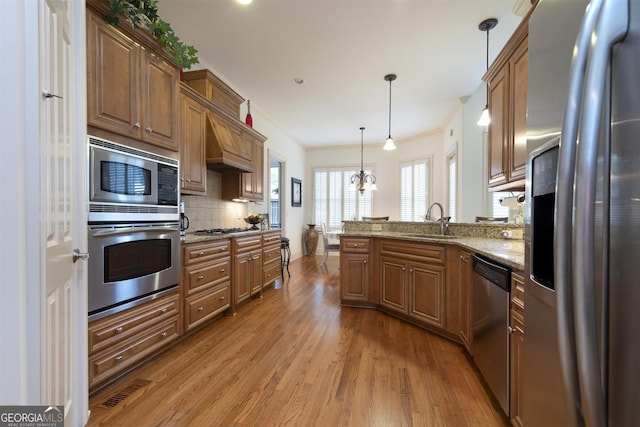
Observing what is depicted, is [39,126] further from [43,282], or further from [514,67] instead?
[514,67]

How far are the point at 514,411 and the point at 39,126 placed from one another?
229cm

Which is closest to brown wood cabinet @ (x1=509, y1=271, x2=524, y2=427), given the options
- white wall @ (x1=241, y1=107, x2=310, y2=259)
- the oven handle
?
the oven handle

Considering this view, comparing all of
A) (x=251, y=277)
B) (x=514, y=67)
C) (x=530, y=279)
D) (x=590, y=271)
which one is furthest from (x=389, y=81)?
(x=590, y=271)

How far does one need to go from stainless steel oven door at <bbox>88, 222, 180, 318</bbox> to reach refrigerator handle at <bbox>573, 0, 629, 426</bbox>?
82.4 inches

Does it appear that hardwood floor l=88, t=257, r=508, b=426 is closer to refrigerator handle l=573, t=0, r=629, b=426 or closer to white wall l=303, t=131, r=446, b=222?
refrigerator handle l=573, t=0, r=629, b=426

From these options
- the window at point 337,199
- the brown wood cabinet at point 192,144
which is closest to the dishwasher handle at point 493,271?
the brown wood cabinet at point 192,144

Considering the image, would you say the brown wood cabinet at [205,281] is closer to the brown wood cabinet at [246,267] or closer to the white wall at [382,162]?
the brown wood cabinet at [246,267]

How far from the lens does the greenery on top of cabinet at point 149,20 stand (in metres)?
1.74

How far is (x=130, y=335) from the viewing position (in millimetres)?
1877

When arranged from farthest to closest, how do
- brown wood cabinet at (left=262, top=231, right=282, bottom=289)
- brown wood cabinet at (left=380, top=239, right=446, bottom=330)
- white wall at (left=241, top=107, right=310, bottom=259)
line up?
Answer: 1. white wall at (left=241, top=107, right=310, bottom=259)
2. brown wood cabinet at (left=262, top=231, right=282, bottom=289)
3. brown wood cabinet at (left=380, top=239, right=446, bottom=330)

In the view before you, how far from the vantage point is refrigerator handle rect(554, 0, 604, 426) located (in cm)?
51

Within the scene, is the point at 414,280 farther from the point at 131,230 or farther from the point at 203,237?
the point at 131,230

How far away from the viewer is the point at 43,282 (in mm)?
896

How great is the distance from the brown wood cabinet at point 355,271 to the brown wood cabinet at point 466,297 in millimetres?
1109
